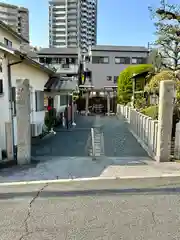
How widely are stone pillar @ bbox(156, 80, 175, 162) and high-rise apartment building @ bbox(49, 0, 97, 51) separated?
2699 inches

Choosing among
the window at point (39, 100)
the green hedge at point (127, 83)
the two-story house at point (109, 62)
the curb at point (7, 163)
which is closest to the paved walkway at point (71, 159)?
the curb at point (7, 163)

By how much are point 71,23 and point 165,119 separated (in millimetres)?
74439

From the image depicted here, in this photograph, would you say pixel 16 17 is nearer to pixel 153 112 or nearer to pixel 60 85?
pixel 60 85

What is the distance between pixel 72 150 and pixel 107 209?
467cm

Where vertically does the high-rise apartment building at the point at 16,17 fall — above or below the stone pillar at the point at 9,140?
above

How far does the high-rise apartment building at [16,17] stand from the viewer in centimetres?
2023

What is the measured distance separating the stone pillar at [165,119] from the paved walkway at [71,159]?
2.17ft

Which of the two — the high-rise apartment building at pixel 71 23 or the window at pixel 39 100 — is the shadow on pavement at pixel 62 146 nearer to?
the window at pixel 39 100

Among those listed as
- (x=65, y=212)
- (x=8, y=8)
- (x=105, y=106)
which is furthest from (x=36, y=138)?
(x=105, y=106)

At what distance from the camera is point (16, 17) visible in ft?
79.6

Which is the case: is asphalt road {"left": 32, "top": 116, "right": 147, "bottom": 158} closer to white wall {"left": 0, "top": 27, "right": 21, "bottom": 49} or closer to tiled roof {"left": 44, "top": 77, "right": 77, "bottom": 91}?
tiled roof {"left": 44, "top": 77, "right": 77, "bottom": 91}

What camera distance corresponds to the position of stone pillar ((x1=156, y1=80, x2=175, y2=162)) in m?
6.73

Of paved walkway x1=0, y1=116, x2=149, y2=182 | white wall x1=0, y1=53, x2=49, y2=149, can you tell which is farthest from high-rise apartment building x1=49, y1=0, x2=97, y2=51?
paved walkway x1=0, y1=116, x2=149, y2=182

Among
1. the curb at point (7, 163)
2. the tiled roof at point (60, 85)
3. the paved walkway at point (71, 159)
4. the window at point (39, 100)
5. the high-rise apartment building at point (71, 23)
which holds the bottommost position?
the paved walkway at point (71, 159)
